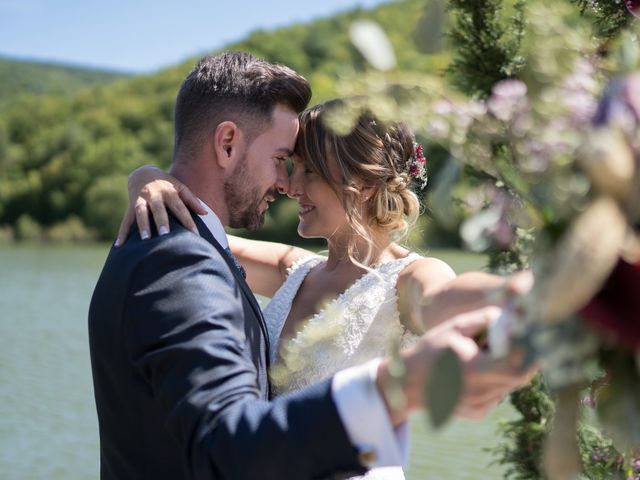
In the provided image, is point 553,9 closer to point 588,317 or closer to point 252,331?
point 588,317

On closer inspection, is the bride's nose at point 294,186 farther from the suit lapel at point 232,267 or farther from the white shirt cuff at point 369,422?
the white shirt cuff at point 369,422

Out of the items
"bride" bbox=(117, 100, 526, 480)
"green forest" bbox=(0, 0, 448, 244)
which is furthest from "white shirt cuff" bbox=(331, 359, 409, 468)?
"green forest" bbox=(0, 0, 448, 244)

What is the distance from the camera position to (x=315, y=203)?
299 centimetres

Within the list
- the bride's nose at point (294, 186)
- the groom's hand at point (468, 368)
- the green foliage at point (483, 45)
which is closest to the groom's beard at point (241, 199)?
the bride's nose at point (294, 186)

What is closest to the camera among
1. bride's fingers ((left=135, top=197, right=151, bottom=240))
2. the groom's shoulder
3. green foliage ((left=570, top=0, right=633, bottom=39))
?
the groom's shoulder

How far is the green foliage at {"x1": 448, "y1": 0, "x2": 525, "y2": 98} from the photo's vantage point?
320 centimetres

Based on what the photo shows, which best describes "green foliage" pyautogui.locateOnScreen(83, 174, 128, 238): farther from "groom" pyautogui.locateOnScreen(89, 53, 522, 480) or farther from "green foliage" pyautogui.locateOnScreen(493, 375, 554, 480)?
"groom" pyautogui.locateOnScreen(89, 53, 522, 480)

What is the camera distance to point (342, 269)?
307 cm

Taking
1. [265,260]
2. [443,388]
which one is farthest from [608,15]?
[265,260]

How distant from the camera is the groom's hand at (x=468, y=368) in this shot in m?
1.05

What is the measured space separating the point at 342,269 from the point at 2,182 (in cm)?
6296

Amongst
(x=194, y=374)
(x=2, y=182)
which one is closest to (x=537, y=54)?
(x=194, y=374)

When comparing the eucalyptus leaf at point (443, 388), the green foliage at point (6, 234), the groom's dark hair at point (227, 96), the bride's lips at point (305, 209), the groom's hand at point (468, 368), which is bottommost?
the green foliage at point (6, 234)

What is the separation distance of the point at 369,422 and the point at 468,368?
225 mm
